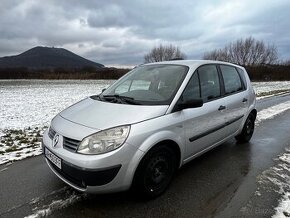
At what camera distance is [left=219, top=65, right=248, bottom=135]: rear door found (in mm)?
5035

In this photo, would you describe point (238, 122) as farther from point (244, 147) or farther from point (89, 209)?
point (89, 209)

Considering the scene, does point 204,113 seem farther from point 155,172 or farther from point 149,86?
point 155,172

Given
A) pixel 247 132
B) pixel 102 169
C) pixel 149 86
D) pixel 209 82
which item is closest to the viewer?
pixel 102 169

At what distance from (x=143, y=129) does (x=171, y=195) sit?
104 cm

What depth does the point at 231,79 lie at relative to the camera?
5.43m

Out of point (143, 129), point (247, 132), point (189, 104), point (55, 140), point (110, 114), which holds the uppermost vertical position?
point (189, 104)

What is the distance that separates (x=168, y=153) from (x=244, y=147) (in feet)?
8.89

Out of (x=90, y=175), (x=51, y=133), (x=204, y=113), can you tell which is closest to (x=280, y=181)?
(x=204, y=113)

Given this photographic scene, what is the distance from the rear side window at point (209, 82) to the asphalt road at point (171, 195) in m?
1.17

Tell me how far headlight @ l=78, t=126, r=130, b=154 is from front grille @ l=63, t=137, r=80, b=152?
2.8 inches

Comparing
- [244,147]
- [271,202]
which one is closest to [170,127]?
[271,202]

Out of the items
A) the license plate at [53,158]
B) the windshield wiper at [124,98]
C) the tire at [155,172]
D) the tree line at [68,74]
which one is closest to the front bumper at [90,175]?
the license plate at [53,158]

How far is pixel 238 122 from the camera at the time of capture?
17.9 feet

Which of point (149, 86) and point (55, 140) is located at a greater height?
point (149, 86)
